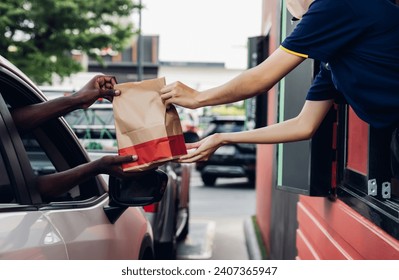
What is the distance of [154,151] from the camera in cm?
240

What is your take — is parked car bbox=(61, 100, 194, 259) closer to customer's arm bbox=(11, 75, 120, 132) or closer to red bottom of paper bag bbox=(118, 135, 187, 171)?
customer's arm bbox=(11, 75, 120, 132)

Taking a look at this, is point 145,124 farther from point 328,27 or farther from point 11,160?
point 328,27

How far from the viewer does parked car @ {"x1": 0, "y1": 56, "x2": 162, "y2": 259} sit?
6.99 ft

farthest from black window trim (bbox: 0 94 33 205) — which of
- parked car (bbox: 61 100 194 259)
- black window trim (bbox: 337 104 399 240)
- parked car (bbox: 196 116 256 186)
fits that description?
parked car (bbox: 196 116 256 186)

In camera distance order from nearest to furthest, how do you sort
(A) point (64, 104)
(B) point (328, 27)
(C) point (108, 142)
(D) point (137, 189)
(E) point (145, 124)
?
(B) point (328, 27)
(E) point (145, 124)
(A) point (64, 104)
(D) point (137, 189)
(C) point (108, 142)

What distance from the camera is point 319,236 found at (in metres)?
4.13

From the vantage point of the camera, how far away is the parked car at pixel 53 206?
2131 millimetres

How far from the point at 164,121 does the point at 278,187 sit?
2.06 metres

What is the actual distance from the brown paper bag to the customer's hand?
0.18ft

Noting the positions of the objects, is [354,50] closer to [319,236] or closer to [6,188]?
[6,188]

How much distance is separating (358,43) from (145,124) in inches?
29.3

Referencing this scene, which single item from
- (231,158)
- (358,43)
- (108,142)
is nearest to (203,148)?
(358,43)
